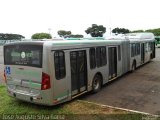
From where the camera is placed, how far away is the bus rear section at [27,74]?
7.37 metres

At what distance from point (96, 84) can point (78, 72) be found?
6.23 ft

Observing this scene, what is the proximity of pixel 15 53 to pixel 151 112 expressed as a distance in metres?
5.00

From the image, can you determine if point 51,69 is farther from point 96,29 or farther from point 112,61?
point 96,29

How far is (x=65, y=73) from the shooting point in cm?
Result: 800

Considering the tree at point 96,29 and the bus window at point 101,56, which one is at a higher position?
the tree at point 96,29

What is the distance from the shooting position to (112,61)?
12297 millimetres

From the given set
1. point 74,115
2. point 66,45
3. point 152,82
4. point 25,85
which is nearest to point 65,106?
point 74,115

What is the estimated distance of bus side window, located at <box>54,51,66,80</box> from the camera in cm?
759

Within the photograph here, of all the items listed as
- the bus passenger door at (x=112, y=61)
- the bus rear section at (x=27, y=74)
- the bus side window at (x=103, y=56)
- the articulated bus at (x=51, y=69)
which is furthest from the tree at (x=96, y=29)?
the bus rear section at (x=27, y=74)

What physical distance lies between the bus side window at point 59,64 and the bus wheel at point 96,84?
2576 millimetres

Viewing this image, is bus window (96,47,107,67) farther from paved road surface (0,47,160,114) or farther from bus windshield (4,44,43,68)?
bus windshield (4,44,43,68)

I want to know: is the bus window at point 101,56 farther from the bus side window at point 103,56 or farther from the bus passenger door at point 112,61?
the bus passenger door at point 112,61

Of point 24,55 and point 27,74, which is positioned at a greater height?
point 24,55

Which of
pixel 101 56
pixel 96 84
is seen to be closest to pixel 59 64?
pixel 96 84
